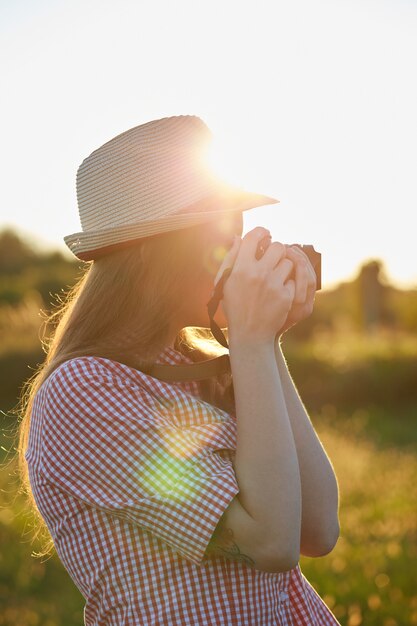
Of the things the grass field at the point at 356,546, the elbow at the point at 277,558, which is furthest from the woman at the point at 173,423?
the grass field at the point at 356,546

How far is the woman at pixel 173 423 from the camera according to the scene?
1351 millimetres

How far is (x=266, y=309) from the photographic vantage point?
145cm

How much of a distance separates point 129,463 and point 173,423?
0.16 metres

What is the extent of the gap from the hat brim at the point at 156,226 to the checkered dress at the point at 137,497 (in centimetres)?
28

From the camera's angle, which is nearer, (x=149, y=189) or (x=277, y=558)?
(x=277, y=558)

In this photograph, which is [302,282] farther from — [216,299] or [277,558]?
[277,558]

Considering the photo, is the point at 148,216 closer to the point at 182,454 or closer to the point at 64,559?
the point at 182,454

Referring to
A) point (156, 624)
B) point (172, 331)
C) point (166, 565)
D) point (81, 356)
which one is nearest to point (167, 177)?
point (172, 331)

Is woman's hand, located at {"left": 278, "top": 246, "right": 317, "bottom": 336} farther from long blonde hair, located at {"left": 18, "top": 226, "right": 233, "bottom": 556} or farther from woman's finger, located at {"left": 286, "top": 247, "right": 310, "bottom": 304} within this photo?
long blonde hair, located at {"left": 18, "top": 226, "right": 233, "bottom": 556}

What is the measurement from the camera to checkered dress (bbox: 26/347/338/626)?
134cm

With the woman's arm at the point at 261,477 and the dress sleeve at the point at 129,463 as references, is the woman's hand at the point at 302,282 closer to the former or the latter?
the woman's arm at the point at 261,477

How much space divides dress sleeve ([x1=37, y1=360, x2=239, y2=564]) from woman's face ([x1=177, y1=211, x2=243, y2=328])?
0.98 ft

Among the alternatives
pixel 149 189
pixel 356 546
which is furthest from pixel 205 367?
pixel 356 546

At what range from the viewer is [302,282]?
1.54 metres
